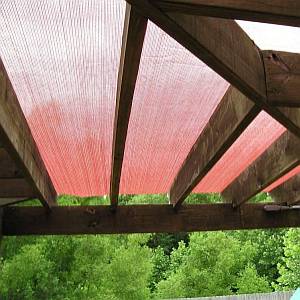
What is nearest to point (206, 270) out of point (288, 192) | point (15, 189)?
point (288, 192)

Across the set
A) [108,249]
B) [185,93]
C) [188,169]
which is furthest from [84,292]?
[185,93]

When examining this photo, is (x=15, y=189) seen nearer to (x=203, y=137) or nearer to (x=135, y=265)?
(x=203, y=137)


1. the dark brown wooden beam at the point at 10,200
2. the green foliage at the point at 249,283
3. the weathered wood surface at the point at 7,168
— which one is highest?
the weathered wood surface at the point at 7,168

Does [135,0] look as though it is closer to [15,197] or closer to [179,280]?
[15,197]

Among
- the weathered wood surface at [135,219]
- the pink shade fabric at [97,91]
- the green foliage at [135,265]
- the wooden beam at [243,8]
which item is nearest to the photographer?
the wooden beam at [243,8]

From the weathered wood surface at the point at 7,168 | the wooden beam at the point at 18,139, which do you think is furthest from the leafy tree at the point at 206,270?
the weathered wood surface at the point at 7,168

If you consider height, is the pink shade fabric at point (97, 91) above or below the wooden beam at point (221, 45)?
above

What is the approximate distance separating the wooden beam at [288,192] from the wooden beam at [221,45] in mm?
1991

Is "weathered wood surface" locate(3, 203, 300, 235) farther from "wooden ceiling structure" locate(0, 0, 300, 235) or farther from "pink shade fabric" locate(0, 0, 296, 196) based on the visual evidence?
"pink shade fabric" locate(0, 0, 296, 196)

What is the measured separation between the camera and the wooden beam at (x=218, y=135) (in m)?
1.81

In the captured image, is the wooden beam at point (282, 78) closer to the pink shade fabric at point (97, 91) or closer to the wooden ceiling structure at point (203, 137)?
the wooden ceiling structure at point (203, 137)

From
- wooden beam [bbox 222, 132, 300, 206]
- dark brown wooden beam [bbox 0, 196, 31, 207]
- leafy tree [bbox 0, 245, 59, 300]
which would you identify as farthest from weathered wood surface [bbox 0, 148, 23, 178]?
leafy tree [bbox 0, 245, 59, 300]

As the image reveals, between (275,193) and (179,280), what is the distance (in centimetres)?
774

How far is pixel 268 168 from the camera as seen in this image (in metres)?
2.72
